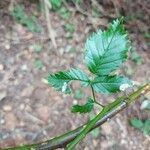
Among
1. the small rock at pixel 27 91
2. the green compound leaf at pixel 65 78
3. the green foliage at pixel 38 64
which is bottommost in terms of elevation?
the small rock at pixel 27 91

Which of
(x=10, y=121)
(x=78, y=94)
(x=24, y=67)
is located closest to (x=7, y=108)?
(x=10, y=121)

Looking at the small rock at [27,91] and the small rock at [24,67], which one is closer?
the small rock at [27,91]

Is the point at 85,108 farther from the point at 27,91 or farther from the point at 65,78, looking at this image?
the point at 27,91

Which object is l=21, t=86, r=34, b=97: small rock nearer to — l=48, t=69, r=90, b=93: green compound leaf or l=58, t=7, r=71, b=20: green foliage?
l=58, t=7, r=71, b=20: green foliage

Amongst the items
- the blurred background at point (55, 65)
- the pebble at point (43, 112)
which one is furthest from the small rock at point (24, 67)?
the pebble at point (43, 112)

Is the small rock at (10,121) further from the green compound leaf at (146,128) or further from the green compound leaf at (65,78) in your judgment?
the green compound leaf at (65,78)

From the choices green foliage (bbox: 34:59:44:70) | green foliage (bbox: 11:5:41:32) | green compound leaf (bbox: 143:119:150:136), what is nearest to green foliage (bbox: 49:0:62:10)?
green foliage (bbox: 11:5:41:32)
